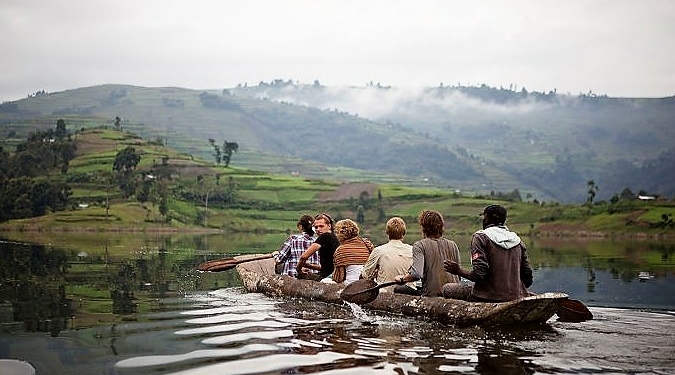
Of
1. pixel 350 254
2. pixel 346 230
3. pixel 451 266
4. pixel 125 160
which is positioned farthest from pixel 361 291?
pixel 125 160

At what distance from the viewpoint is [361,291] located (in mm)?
17047

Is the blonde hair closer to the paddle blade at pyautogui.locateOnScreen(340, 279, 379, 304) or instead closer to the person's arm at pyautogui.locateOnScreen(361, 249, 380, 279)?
the person's arm at pyautogui.locateOnScreen(361, 249, 380, 279)

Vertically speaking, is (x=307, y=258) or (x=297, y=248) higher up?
(x=297, y=248)

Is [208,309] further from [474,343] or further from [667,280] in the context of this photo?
[667,280]

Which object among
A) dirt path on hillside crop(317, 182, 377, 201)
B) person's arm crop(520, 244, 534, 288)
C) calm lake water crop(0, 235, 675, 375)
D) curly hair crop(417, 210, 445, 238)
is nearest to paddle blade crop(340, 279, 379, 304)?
calm lake water crop(0, 235, 675, 375)

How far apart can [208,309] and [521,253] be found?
746 cm

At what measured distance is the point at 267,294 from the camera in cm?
2189

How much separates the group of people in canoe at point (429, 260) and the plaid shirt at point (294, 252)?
0.41 metres

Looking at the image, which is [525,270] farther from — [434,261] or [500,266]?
[434,261]

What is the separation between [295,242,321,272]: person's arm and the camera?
66.4ft

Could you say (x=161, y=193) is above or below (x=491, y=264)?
below

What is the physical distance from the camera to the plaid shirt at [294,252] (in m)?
21.7

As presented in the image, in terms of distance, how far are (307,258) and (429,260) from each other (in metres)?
5.37

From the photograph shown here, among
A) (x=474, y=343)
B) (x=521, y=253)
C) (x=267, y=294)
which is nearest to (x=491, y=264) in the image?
(x=521, y=253)
